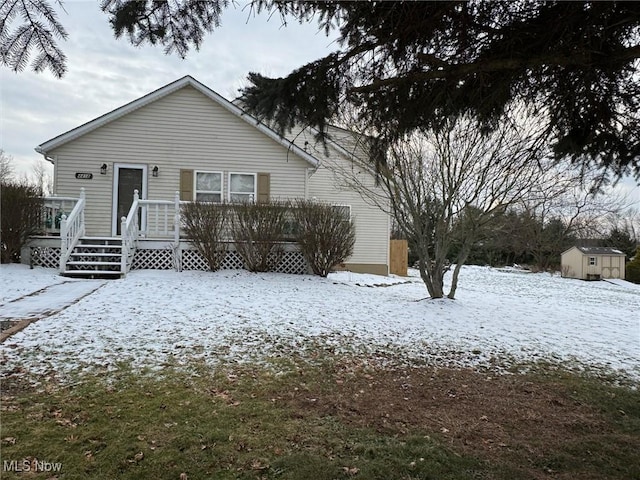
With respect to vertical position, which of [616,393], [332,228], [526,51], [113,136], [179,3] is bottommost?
[616,393]

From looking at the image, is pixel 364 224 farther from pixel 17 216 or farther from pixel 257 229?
pixel 17 216

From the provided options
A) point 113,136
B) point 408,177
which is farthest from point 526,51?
point 113,136

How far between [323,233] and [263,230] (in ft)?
4.89

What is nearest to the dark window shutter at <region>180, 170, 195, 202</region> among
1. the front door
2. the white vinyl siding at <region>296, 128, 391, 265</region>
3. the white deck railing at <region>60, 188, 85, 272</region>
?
the front door

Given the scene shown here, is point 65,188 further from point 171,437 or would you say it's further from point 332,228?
point 171,437

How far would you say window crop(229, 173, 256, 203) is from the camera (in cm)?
1302

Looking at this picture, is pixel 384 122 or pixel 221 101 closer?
pixel 384 122

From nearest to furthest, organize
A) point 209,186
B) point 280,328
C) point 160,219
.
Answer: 1. point 280,328
2. point 160,219
3. point 209,186

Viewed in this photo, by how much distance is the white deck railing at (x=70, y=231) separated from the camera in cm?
962

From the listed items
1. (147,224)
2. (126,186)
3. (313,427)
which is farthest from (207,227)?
(313,427)

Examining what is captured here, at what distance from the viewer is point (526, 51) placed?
302cm

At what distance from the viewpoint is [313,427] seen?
3301mm

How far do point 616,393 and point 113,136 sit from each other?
1301 cm

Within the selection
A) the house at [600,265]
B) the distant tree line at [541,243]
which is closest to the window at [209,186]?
the distant tree line at [541,243]
